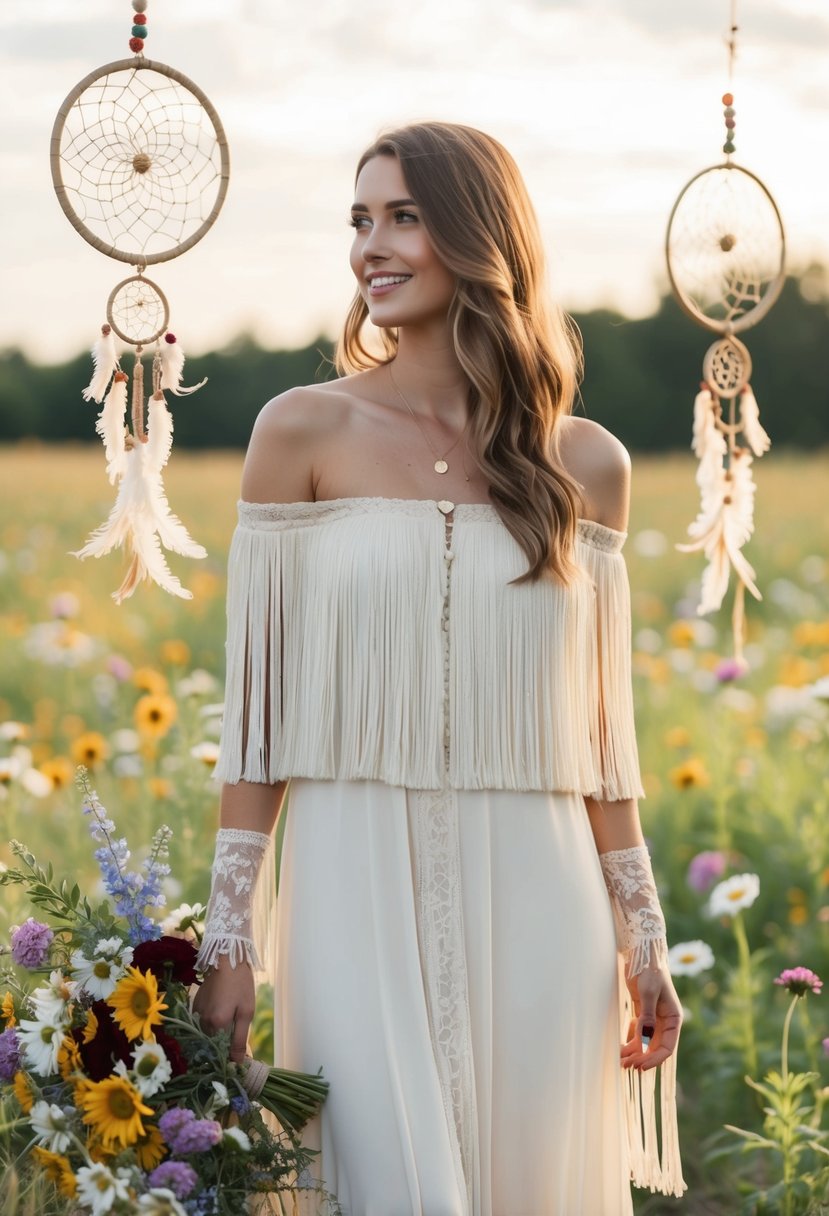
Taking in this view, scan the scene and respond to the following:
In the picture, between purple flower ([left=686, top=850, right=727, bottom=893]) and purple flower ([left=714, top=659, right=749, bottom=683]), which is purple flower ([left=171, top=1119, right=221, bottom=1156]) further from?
purple flower ([left=714, top=659, right=749, bottom=683])

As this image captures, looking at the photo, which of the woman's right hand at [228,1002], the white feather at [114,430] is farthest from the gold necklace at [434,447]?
the woman's right hand at [228,1002]

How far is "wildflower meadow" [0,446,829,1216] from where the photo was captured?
10.3ft

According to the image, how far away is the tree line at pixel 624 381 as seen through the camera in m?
19.8

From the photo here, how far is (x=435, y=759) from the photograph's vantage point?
2361 mm

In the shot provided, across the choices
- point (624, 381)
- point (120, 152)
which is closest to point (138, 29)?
point (120, 152)

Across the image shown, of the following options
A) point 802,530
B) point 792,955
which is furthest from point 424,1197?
point 802,530

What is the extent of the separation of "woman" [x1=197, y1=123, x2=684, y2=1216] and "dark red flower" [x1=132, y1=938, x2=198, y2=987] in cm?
8

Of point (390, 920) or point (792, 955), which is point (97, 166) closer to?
point (390, 920)

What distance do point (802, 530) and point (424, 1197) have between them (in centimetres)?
876

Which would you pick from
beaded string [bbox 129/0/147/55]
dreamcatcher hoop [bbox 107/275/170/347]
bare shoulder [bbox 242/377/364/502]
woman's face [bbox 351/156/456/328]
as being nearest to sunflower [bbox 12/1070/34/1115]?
bare shoulder [bbox 242/377/364/502]

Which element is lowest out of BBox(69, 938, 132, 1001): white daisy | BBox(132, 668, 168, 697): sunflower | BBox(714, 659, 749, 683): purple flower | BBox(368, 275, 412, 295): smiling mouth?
BBox(69, 938, 132, 1001): white daisy

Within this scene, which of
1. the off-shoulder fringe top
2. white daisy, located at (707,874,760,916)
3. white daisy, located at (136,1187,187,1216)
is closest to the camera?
white daisy, located at (136,1187,187,1216)

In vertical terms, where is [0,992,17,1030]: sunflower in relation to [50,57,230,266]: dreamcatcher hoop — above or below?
below

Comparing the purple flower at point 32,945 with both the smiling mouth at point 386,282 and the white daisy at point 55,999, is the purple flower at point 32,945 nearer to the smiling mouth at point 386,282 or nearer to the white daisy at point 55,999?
the white daisy at point 55,999
